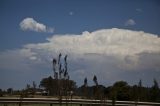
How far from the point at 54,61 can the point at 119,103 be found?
563 inches

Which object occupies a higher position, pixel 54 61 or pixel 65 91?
pixel 54 61

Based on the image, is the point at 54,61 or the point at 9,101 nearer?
the point at 54,61

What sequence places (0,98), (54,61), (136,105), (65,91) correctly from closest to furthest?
(54,61) → (65,91) → (0,98) → (136,105)

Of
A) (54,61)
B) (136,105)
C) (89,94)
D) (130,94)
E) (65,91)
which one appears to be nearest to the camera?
(54,61)

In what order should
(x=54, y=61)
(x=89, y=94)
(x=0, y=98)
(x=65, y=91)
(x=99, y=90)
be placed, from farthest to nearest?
1. (x=0, y=98)
2. (x=89, y=94)
3. (x=99, y=90)
4. (x=65, y=91)
5. (x=54, y=61)

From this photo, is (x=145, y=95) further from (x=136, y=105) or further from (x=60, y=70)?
(x=60, y=70)

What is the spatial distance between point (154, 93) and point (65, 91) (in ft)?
77.8

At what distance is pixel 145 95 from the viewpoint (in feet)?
103

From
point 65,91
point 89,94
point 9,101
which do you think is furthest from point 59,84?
point 9,101

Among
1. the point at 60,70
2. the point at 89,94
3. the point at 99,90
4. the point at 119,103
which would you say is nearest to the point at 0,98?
the point at 119,103

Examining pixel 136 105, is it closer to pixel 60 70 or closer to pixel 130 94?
pixel 130 94

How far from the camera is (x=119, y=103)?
2209cm

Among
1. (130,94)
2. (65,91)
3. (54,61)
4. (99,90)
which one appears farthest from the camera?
(130,94)

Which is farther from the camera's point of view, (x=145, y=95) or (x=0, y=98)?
(x=145, y=95)
